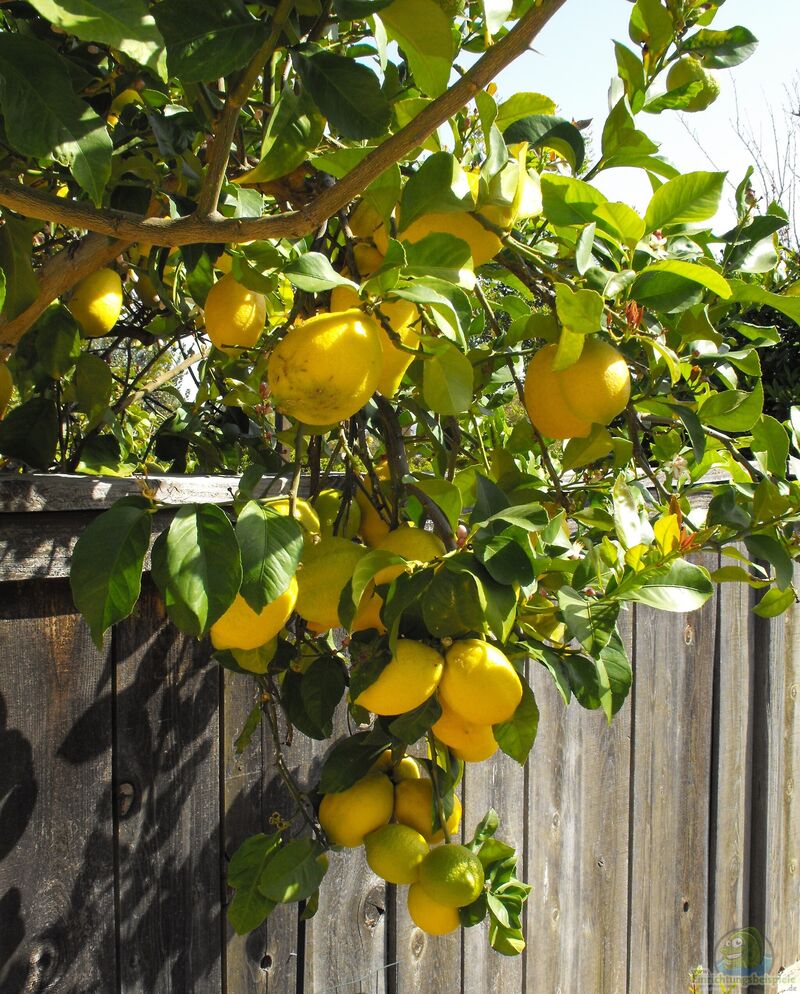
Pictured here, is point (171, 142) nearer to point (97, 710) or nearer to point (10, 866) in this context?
point (97, 710)

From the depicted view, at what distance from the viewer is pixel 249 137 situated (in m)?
1.05

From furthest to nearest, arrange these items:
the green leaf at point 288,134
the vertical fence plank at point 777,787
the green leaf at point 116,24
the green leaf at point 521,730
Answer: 1. the vertical fence plank at point 777,787
2. the green leaf at point 521,730
3. the green leaf at point 288,134
4. the green leaf at point 116,24

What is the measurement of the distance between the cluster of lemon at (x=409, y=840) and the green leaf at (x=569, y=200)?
61 cm

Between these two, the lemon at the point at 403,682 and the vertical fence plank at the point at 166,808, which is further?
the vertical fence plank at the point at 166,808

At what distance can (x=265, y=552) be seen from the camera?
660 millimetres

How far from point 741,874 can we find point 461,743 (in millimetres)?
2038

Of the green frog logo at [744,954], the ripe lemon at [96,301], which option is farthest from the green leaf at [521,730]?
the green frog logo at [744,954]

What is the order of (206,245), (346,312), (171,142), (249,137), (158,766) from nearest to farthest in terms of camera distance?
(346,312), (171,142), (206,245), (249,137), (158,766)

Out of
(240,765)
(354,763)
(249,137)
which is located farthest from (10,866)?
(249,137)

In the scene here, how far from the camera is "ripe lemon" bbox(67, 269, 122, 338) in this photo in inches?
43.0

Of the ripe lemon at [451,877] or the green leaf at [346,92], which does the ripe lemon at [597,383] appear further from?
the ripe lemon at [451,877]

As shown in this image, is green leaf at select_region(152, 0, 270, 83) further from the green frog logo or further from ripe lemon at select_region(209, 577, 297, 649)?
the green frog logo

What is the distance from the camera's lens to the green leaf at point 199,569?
0.61 m

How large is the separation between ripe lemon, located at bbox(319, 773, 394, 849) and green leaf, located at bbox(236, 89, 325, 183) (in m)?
0.65
